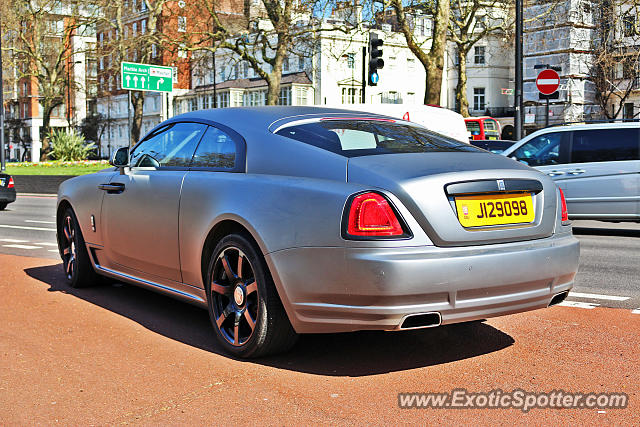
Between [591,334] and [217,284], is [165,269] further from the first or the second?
[591,334]

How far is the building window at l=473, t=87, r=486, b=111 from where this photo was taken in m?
71.2

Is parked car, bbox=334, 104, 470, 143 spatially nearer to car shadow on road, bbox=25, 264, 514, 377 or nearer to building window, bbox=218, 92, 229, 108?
car shadow on road, bbox=25, 264, 514, 377

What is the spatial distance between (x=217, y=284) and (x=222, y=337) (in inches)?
12.4

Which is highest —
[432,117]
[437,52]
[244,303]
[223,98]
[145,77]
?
[223,98]

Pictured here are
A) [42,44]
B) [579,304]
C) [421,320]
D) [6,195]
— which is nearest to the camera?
[421,320]

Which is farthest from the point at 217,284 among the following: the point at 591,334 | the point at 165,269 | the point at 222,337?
the point at 591,334

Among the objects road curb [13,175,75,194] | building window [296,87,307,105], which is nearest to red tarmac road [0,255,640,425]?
road curb [13,175,75,194]

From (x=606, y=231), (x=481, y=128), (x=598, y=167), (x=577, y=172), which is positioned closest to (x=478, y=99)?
(x=481, y=128)

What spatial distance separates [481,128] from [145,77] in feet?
77.9

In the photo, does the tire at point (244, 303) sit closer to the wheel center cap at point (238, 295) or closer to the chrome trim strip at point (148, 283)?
the wheel center cap at point (238, 295)

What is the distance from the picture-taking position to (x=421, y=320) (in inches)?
163

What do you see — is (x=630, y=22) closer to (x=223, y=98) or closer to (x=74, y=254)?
(x=74, y=254)

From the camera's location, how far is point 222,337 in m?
4.86

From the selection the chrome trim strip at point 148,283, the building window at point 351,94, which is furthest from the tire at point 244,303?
the building window at point 351,94
